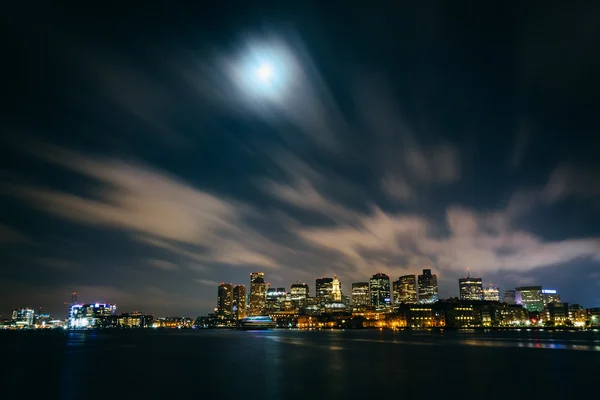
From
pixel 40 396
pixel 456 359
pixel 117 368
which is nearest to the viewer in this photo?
pixel 40 396

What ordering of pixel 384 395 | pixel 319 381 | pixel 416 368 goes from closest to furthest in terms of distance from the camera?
pixel 384 395, pixel 319 381, pixel 416 368

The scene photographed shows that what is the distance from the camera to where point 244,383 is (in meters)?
40.2

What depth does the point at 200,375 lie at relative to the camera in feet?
150

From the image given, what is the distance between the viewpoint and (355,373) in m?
45.6

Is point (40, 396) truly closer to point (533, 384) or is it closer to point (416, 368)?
point (416, 368)

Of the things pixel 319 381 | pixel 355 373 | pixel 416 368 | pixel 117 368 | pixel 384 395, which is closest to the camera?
pixel 384 395

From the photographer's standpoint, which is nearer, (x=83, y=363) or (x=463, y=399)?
(x=463, y=399)

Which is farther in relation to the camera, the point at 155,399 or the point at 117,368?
the point at 117,368

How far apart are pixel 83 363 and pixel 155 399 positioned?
38406 millimetres

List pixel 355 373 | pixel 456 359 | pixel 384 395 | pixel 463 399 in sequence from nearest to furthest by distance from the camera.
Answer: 1. pixel 463 399
2. pixel 384 395
3. pixel 355 373
4. pixel 456 359

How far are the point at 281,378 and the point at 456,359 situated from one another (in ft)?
99.5

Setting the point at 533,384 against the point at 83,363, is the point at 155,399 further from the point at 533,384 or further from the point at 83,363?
the point at 83,363

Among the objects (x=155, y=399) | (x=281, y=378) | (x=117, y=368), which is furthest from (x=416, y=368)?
(x=117, y=368)

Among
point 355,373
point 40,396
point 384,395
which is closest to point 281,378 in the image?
point 355,373
